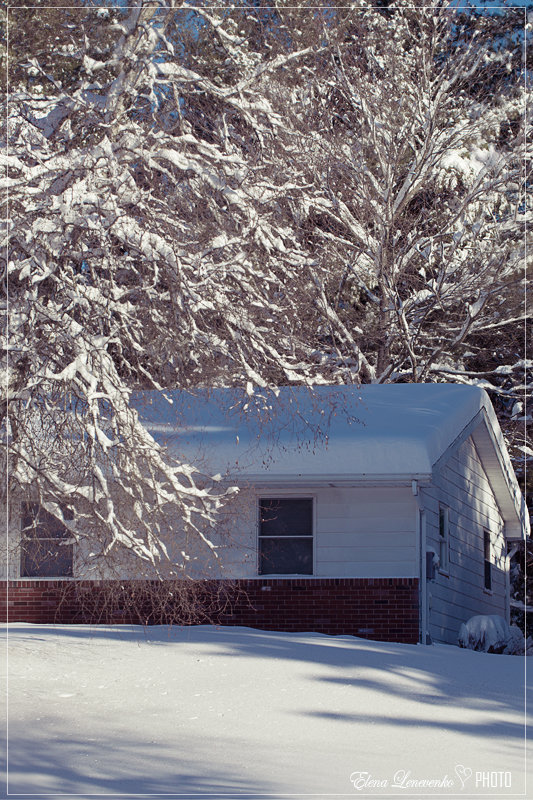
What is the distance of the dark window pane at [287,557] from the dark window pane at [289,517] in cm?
13

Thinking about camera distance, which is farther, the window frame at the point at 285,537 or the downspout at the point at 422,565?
the window frame at the point at 285,537

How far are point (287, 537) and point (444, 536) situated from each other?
10.2 ft

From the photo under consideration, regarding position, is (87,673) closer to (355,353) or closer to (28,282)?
(28,282)

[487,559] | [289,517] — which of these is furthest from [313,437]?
[487,559]

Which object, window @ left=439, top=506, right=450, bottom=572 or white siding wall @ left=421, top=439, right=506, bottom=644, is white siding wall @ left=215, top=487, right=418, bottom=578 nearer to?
white siding wall @ left=421, top=439, right=506, bottom=644

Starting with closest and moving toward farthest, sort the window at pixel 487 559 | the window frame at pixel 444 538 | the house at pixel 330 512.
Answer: the house at pixel 330 512 < the window frame at pixel 444 538 < the window at pixel 487 559

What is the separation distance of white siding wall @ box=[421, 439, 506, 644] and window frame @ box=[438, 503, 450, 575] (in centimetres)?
12

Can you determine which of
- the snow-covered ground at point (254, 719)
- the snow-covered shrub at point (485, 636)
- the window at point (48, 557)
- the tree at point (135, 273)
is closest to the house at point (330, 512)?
the window at point (48, 557)

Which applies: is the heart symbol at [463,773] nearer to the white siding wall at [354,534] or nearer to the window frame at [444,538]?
the white siding wall at [354,534]

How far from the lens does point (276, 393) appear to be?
10164 millimetres

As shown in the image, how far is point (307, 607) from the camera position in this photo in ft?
48.2

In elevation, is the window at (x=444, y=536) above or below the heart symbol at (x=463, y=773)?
above

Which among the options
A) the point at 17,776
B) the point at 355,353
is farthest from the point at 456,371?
the point at 17,776

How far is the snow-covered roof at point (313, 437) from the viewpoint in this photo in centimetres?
1377
